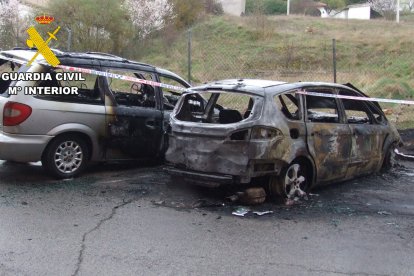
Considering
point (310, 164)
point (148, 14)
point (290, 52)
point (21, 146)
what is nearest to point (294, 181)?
point (310, 164)

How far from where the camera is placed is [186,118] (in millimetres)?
6586

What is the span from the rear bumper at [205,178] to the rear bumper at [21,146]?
185 centimetres

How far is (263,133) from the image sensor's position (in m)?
5.67

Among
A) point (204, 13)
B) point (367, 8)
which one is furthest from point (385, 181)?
point (367, 8)

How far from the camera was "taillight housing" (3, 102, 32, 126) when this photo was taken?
20.8ft

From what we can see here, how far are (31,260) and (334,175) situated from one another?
4.00 m

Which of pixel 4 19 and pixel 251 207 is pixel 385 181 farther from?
pixel 4 19

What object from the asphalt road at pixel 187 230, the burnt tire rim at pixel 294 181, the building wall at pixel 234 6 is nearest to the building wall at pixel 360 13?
the building wall at pixel 234 6

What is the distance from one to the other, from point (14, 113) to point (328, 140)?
13.3ft

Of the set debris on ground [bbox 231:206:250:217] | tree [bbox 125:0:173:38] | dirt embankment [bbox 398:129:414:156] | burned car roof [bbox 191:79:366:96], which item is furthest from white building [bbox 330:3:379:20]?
debris on ground [bbox 231:206:250:217]

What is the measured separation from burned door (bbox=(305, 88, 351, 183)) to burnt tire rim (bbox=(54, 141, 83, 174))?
10.4 ft

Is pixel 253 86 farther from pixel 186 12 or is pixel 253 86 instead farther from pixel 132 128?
pixel 186 12

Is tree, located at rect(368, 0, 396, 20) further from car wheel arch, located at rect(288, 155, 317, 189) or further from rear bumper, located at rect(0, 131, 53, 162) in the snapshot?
rear bumper, located at rect(0, 131, 53, 162)

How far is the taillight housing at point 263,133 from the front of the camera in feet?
18.5
